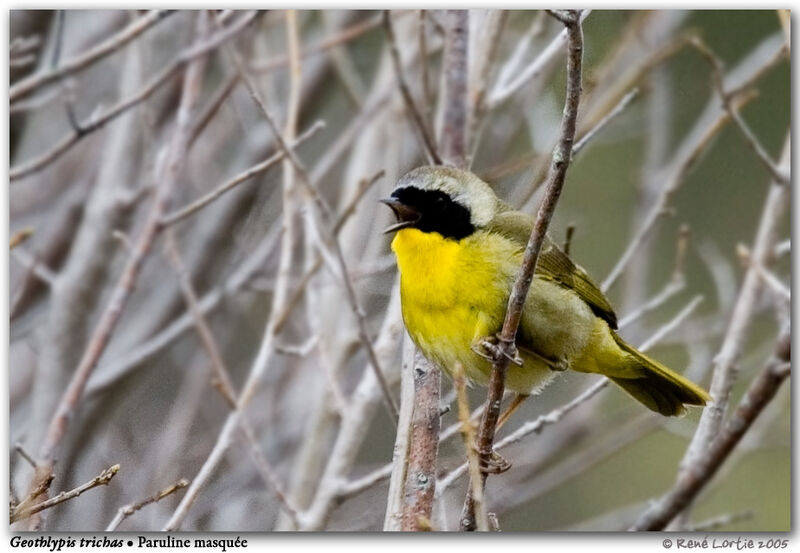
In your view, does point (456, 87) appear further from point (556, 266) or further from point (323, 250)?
point (556, 266)

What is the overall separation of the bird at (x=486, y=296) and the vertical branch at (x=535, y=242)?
11 centimetres

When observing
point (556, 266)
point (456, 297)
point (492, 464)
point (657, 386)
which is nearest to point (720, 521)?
point (657, 386)

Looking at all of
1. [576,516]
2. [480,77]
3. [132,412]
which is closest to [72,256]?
[132,412]

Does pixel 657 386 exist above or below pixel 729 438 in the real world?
below

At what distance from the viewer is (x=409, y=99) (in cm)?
254

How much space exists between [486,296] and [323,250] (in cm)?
Result: 56

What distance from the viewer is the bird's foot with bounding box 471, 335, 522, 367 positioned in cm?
194

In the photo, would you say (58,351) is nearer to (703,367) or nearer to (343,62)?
(343,62)

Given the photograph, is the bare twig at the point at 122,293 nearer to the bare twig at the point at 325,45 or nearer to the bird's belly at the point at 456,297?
the bare twig at the point at 325,45

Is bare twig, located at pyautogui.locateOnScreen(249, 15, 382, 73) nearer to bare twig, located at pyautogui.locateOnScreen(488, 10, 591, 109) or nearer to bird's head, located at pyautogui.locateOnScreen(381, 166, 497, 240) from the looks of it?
bare twig, located at pyautogui.locateOnScreen(488, 10, 591, 109)

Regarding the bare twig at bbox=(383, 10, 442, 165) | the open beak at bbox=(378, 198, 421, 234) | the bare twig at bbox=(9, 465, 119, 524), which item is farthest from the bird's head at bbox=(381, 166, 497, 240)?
the bare twig at bbox=(9, 465, 119, 524)

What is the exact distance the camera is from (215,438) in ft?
9.49

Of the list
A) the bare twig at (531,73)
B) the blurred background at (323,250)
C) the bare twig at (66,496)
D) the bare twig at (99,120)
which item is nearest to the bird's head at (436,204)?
the blurred background at (323,250)

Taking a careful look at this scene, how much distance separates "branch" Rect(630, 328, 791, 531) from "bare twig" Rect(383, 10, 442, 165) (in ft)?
3.56
